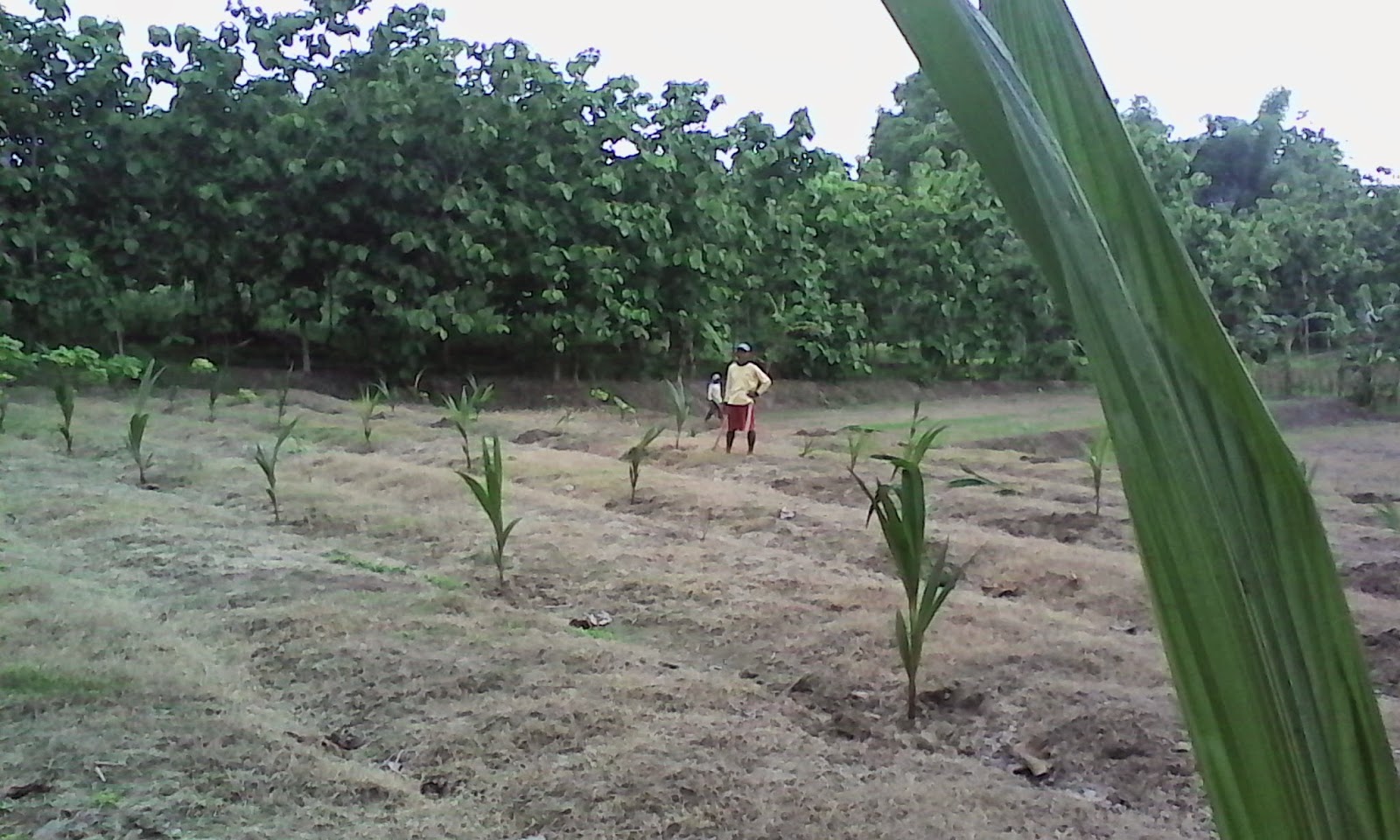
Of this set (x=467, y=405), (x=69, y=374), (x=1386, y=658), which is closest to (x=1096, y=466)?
(x=1386, y=658)

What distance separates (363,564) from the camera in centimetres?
122

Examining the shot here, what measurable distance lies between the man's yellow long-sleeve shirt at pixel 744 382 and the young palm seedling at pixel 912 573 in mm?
1070

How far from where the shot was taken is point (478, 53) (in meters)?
1.91

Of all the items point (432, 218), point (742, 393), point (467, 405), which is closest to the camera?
point (432, 218)

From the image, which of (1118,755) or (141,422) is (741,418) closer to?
(141,422)

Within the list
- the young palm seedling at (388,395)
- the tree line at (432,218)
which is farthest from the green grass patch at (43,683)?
the young palm seedling at (388,395)

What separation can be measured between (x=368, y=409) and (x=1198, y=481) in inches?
75.6

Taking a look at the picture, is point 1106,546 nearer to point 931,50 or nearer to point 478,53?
point 931,50

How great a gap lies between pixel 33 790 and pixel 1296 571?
0.74 m

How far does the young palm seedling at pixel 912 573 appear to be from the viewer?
90cm

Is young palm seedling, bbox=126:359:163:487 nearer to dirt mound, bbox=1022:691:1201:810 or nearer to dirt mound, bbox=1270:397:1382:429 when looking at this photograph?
dirt mound, bbox=1022:691:1201:810

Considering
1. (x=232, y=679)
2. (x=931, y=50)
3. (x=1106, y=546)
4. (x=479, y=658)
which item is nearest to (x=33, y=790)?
(x=232, y=679)

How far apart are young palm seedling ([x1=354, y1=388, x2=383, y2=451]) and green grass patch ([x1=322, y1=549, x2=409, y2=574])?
69 cm

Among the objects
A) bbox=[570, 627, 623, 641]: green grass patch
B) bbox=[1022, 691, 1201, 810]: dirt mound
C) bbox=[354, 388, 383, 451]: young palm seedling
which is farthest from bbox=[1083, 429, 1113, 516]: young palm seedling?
bbox=[354, 388, 383, 451]: young palm seedling
